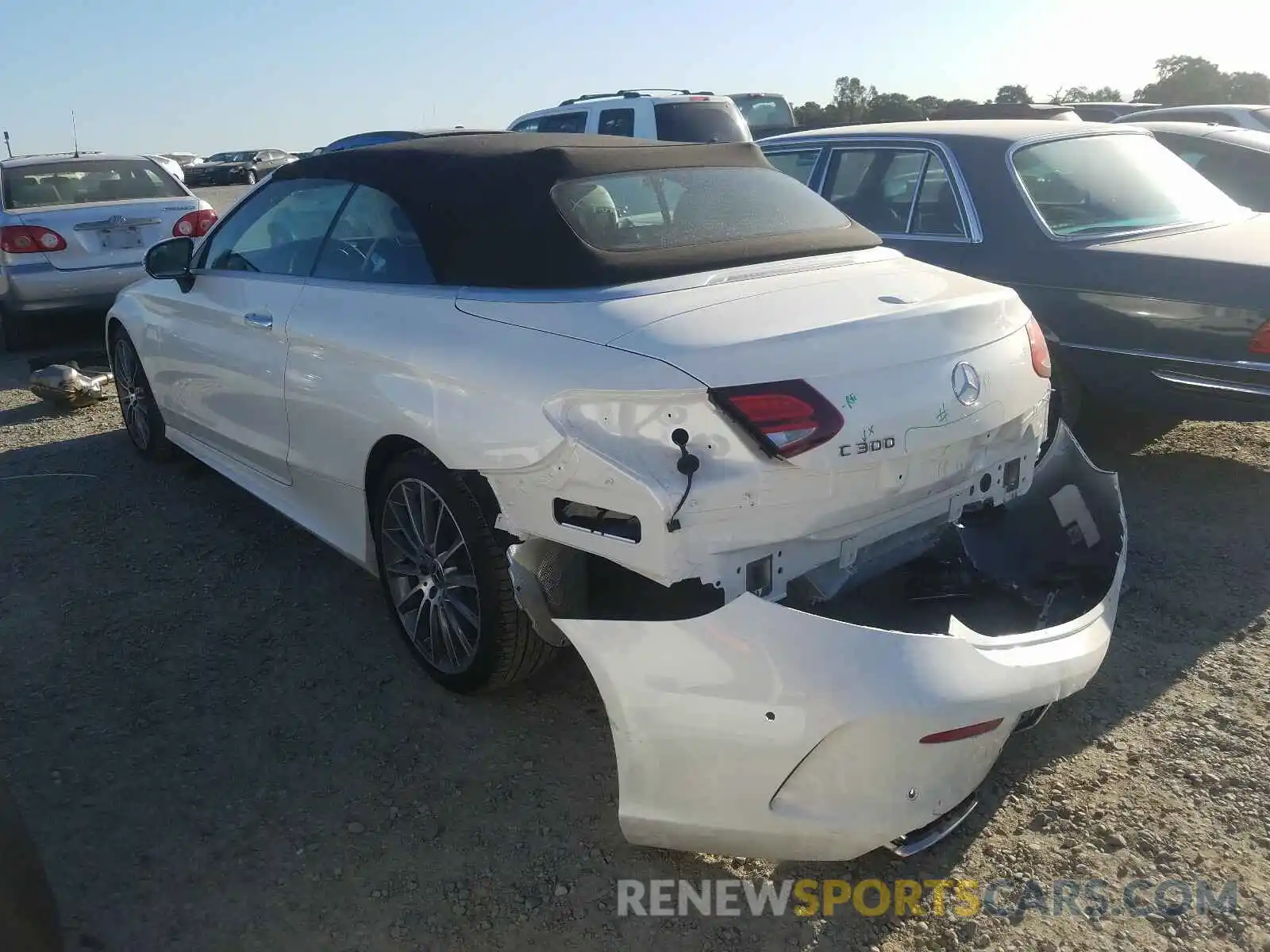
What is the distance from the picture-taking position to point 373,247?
3.46 m

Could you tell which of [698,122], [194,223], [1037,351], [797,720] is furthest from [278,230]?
[698,122]

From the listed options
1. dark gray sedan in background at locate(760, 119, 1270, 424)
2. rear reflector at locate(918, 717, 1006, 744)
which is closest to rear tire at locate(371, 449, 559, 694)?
rear reflector at locate(918, 717, 1006, 744)

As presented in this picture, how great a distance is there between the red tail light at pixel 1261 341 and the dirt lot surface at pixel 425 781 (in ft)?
2.43

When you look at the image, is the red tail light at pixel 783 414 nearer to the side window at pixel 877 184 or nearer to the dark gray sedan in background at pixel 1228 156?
the side window at pixel 877 184

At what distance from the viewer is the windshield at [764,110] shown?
13234 mm

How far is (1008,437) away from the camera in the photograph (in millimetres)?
2881

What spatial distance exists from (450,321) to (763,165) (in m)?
1.46

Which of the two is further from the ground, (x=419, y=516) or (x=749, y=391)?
(x=749, y=391)

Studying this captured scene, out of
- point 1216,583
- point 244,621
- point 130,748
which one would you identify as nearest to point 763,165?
point 1216,583

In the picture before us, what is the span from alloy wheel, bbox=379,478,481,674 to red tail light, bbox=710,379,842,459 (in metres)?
0.99

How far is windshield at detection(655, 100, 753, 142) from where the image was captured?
10.0 metres

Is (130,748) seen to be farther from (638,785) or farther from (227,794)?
(638,785)

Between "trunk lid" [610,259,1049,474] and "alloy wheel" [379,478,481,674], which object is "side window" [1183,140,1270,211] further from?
"alloy wheel" [379,478,481,674]

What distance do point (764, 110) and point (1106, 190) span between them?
895 cm
